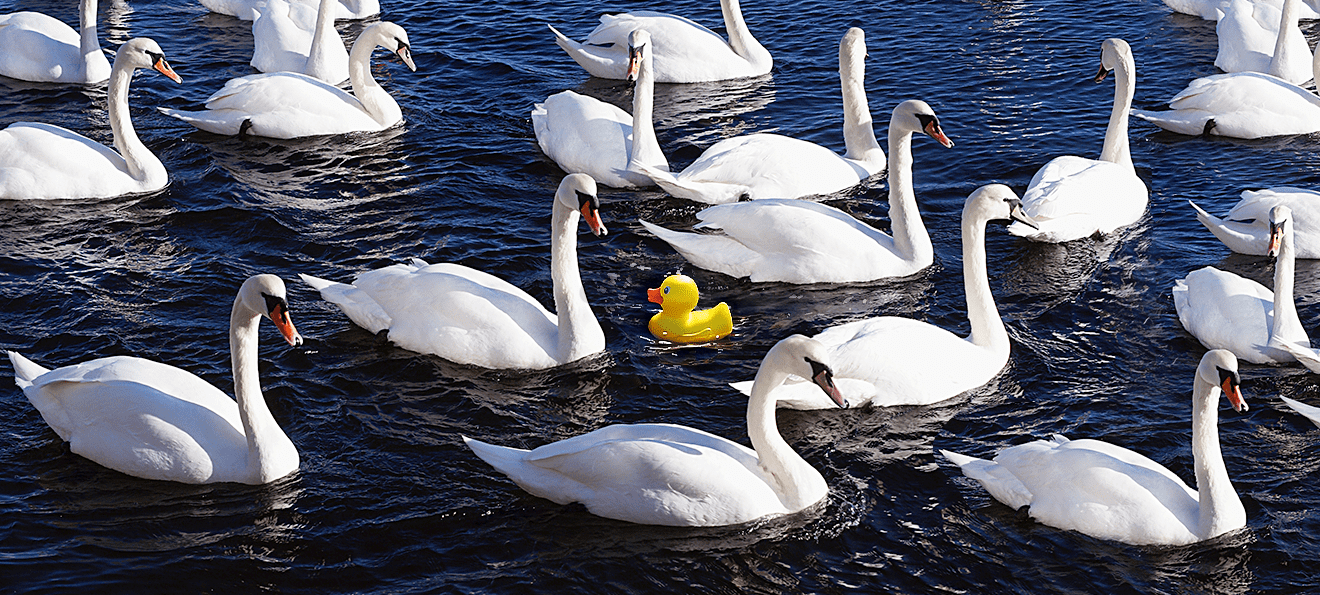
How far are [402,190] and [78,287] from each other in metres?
3.61

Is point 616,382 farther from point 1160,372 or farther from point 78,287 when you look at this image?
point 78,287

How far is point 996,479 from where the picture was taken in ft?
31.1

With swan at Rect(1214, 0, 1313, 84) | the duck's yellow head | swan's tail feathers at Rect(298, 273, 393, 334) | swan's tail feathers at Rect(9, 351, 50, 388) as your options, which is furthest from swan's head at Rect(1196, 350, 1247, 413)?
swan at Rect(1214, 0, 1313, 84)

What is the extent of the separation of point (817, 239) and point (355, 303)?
4.11 m

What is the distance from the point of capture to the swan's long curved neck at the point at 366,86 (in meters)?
16.8

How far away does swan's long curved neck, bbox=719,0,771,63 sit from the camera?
18.6 meters

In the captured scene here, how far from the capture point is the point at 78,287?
42.4ft

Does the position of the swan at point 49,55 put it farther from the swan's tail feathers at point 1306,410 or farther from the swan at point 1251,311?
the swan's tail feathers at point 1306,410

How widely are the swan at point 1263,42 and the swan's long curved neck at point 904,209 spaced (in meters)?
6.84

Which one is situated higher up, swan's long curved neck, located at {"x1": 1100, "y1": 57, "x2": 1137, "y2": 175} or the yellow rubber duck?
swan's long curved neck, located at {"x1": 1100, "y1": 57, "x2": 1137, "y2": 175}

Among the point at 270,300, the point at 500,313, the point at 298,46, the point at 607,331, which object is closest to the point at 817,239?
the point at 607,331

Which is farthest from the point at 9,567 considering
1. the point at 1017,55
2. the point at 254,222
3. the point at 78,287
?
the point at 1017,55

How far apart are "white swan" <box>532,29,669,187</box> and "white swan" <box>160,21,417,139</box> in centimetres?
241

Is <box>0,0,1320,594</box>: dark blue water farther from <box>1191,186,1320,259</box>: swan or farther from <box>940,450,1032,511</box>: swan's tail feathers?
<box>1191,186,1320,259</box>: swan
